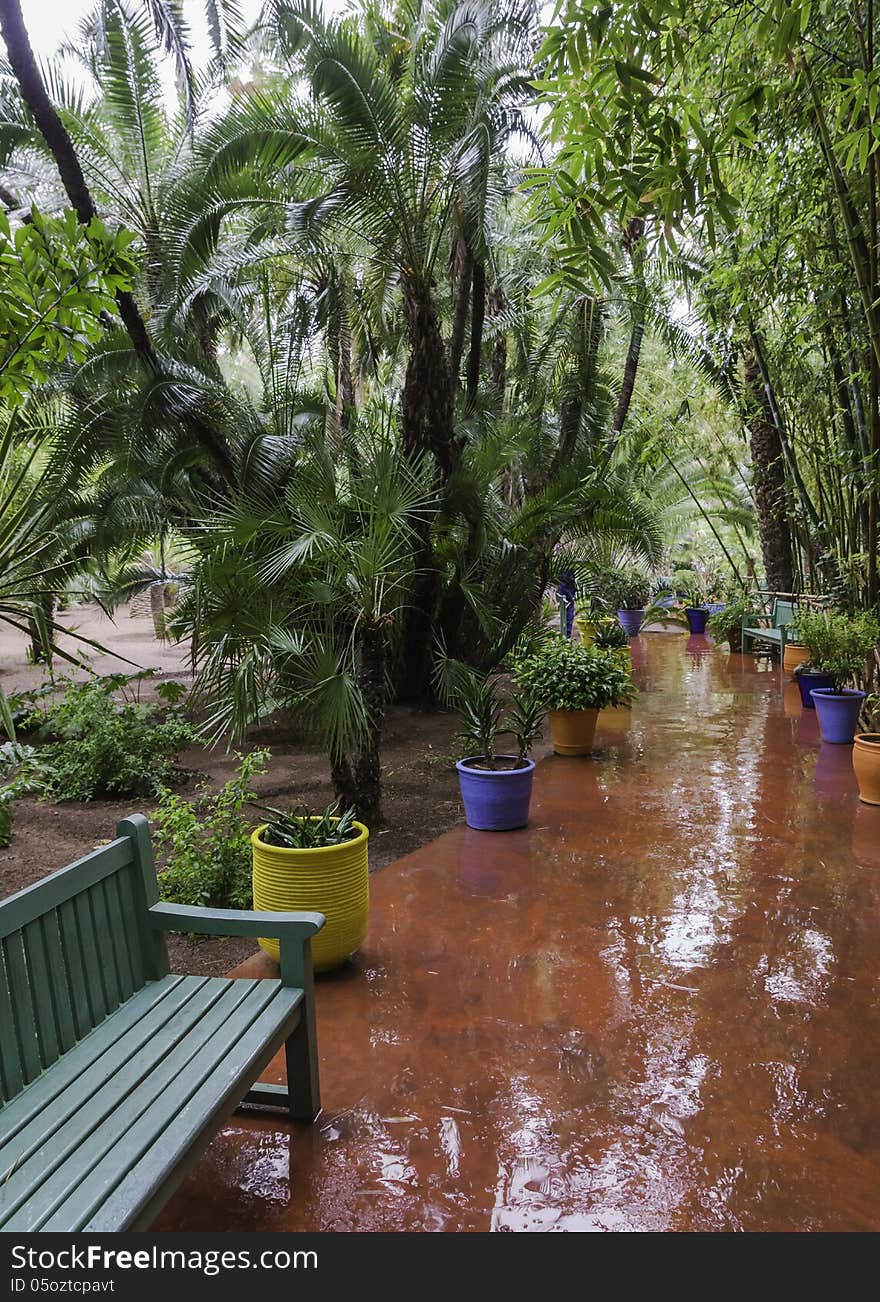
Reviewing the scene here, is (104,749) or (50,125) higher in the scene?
(50,125)

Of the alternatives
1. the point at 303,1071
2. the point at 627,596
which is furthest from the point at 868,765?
the point at 627,596

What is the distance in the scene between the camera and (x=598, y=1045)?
320 centimetres

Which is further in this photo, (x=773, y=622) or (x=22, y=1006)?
(x=773, y=622)

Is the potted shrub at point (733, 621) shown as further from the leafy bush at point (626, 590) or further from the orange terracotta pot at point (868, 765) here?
the orange terracotta pot at point (868, 765)

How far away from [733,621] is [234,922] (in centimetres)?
1353

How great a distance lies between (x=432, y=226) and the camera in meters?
8.30

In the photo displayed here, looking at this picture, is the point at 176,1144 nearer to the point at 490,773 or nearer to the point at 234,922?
the point at 234,922

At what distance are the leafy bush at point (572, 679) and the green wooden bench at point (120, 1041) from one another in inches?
191

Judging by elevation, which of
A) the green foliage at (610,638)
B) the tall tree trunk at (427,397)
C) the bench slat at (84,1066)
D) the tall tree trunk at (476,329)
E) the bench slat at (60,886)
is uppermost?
the tall tree trunk at (476,329)

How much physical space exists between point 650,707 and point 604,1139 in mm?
7927

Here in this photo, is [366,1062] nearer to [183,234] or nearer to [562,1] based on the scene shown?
[562,1]

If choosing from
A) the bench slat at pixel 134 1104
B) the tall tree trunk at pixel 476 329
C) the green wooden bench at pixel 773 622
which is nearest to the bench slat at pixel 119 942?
the bench slat at pixel 134 1104

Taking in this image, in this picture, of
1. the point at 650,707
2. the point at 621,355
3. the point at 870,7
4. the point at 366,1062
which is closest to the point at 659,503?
the point at 621,355

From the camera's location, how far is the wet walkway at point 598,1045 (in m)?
2.42
